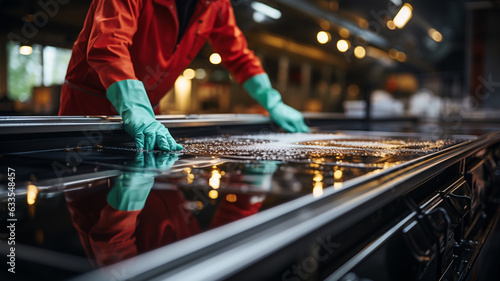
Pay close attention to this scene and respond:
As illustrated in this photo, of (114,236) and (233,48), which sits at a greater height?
(233,48)

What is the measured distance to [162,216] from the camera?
406mm

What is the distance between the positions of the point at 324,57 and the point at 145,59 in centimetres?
666

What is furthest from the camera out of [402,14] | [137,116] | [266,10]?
[402,14]

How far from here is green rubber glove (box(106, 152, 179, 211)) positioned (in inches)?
18.3

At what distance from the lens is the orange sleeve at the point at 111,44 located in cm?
119

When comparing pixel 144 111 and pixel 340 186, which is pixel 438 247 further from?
pixel 144 111

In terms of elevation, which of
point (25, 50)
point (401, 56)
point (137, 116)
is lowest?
point (137, 116)

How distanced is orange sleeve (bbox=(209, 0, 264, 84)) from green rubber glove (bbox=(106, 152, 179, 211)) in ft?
4.05

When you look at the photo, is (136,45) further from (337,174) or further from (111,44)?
(337,174)

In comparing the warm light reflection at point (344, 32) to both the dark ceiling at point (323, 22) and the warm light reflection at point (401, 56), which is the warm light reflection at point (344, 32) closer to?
the dark ceiling at point (323, 22)

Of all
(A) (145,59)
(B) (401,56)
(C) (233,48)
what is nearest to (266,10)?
(C) (233,48)

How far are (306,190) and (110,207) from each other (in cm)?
25

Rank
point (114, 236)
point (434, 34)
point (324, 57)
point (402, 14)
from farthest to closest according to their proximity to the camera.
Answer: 1. point (324, 57)
2. point (434, 34)
3. point (402, 14)
4. point (114, 236)

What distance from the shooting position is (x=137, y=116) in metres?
1.14
